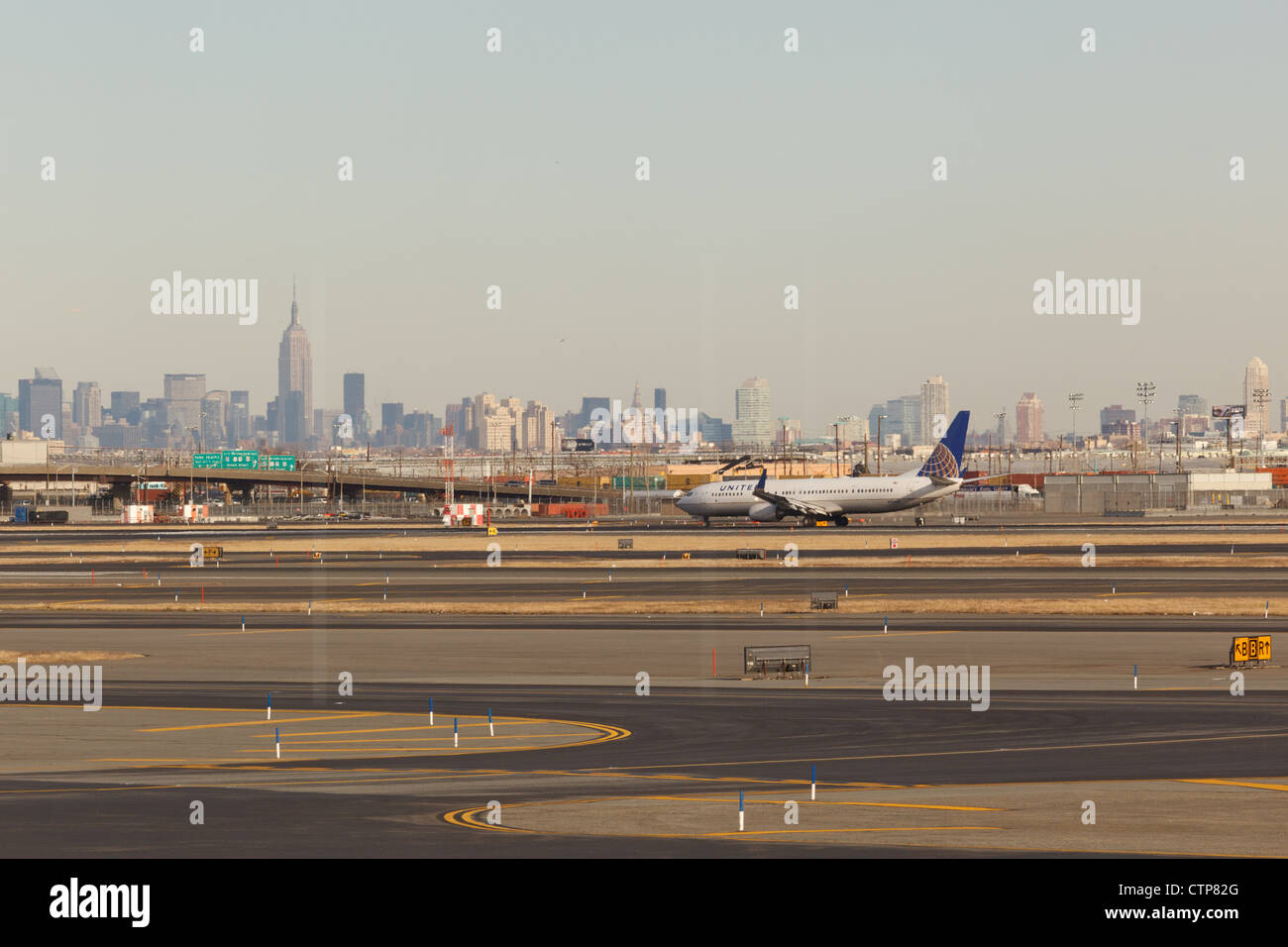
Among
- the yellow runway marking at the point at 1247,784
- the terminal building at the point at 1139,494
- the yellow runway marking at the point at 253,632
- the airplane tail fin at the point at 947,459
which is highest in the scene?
the airplane tail fin at the point at 947,459

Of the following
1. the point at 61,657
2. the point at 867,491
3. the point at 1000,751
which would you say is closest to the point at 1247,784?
the point at 1000,751

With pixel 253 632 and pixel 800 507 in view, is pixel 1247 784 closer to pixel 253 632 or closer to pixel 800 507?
pixel 253 632

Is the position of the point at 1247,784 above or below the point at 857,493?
below

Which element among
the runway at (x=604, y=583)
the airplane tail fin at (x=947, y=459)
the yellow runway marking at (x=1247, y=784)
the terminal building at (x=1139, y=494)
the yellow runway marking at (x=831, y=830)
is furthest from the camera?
the terminal building at (x=1139, y=494)

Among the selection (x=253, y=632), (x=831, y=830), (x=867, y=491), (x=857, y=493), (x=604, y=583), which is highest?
(x=867, y=491)

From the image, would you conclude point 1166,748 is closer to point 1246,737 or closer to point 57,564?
point 1246,737

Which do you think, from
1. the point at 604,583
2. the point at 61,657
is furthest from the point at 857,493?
the point at 61,657

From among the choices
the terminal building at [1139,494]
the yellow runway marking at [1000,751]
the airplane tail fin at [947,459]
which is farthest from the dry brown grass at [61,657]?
the terminal building at [1139,494]

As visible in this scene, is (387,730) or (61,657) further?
(61,657)

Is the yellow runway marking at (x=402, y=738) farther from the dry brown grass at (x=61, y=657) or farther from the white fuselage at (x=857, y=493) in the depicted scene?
the white fuselage at (x=857, y=493)

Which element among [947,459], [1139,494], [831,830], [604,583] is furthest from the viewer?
[1139,494]

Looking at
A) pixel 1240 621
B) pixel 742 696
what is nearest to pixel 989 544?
pixel 1240 621

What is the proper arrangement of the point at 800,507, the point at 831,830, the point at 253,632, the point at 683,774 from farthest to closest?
the point at 800,507 → the point at 253,632 → the point at 683,774 → the point at 831,830
